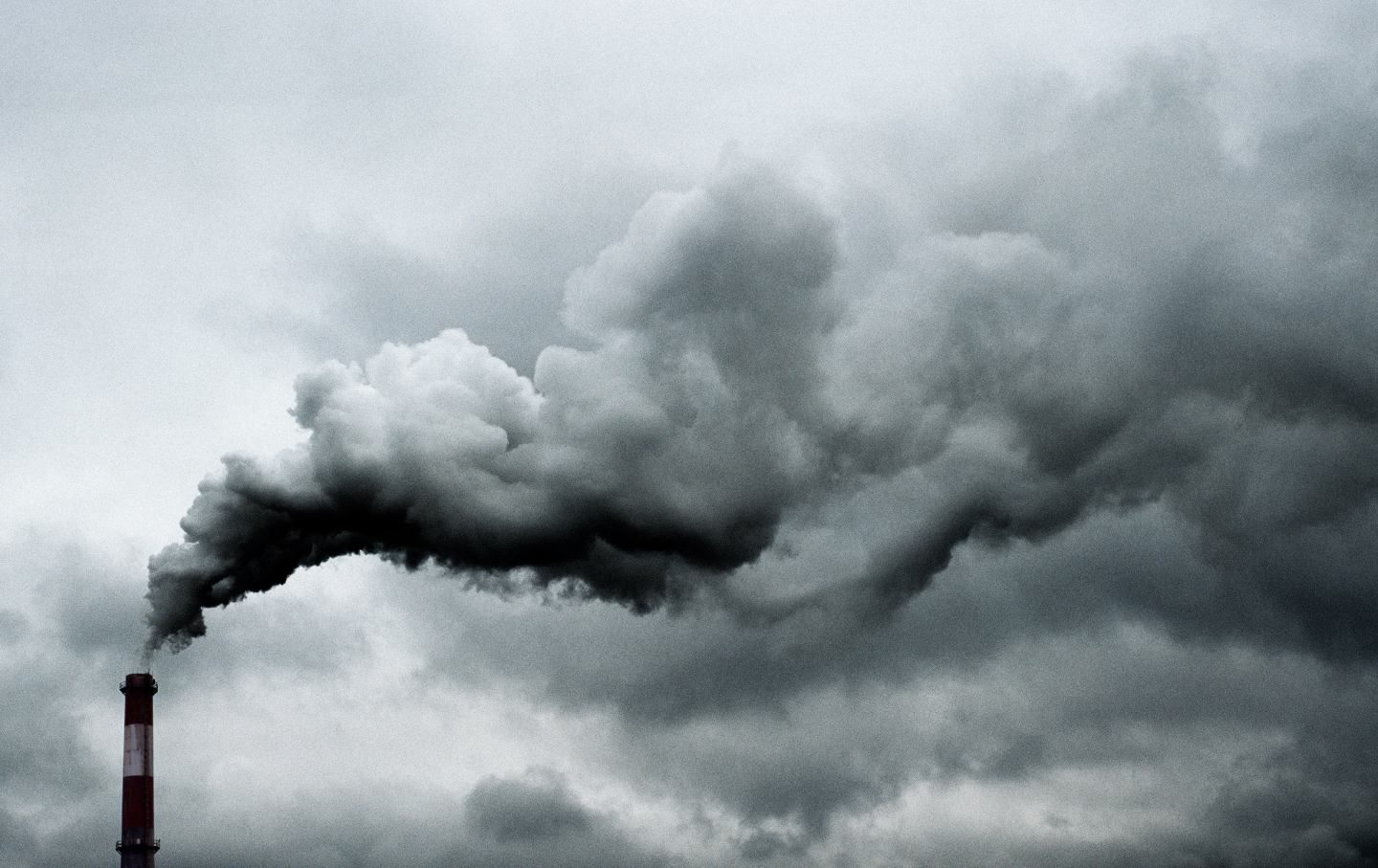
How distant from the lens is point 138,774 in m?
101

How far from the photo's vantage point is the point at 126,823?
10025cm

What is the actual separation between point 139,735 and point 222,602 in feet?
23.5

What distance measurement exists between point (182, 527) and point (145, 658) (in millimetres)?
7041

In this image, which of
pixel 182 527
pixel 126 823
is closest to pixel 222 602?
pixel 182 527

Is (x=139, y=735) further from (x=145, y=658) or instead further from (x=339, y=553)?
(x=339, y=553)

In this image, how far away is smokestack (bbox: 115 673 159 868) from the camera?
99.8 metres

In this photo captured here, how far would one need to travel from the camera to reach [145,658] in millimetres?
101812

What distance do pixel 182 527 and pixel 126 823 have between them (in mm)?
13249

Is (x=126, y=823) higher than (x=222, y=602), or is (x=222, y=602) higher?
(x=222, y=602)

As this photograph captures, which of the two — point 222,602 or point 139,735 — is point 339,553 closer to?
point 222,602

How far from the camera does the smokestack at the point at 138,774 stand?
3927 inches

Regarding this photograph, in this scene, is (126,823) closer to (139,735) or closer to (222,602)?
(139,735)

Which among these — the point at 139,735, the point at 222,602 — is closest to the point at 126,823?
the point at 139,735

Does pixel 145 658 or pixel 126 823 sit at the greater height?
pixel 145 658
